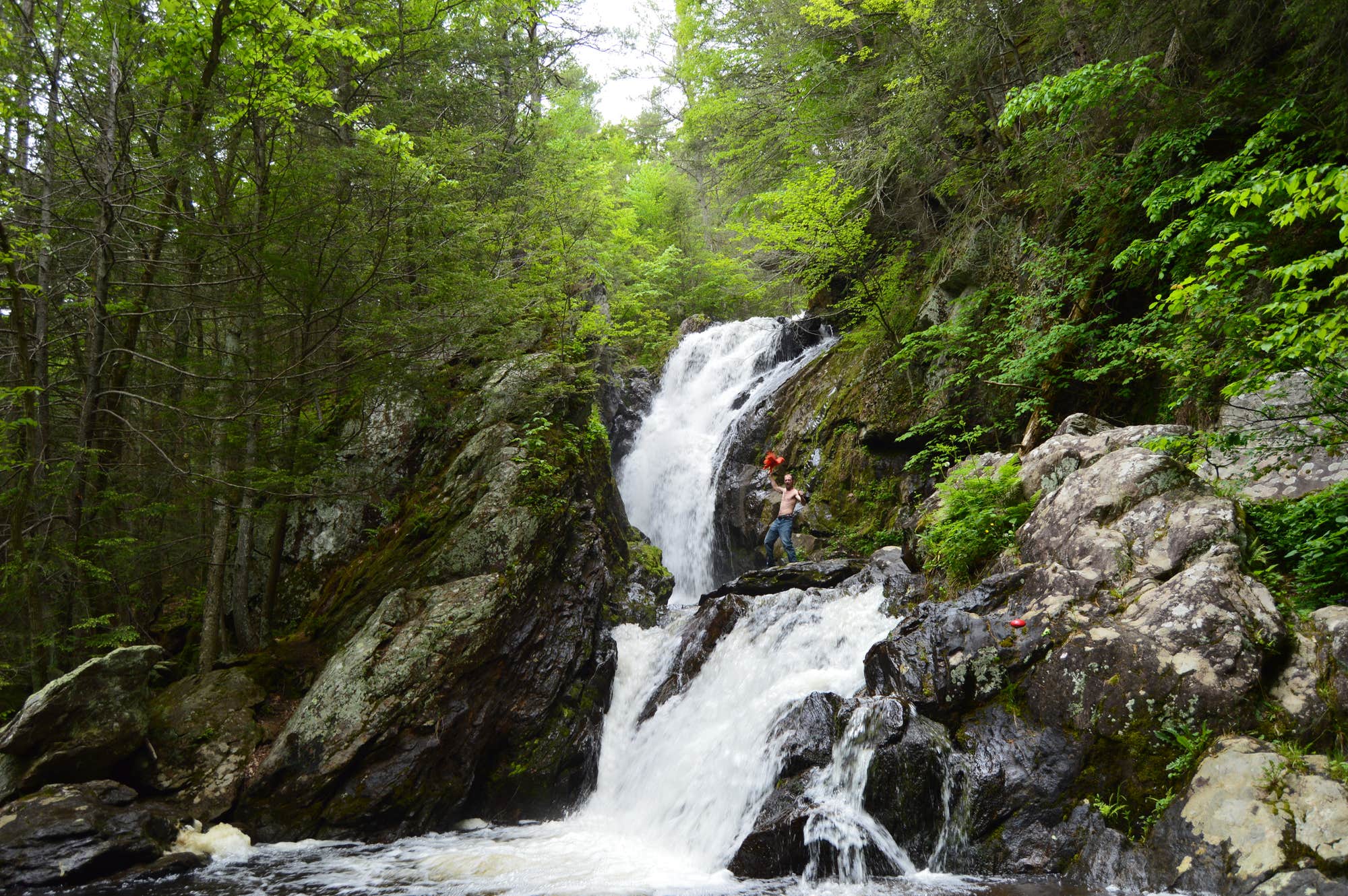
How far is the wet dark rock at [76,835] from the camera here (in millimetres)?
5508

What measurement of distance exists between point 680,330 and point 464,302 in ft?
39.8

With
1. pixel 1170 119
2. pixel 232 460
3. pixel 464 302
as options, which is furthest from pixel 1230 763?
pixel 232 460

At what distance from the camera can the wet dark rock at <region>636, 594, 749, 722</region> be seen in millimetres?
8555

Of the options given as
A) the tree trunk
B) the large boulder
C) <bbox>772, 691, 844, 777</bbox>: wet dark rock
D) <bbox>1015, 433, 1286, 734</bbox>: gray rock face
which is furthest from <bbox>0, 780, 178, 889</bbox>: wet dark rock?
<bbox>1015, 433, 1286, 734</bbox>: gray rock face

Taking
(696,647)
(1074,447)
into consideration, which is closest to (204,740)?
(696,647)

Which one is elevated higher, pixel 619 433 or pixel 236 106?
pixel 236 106

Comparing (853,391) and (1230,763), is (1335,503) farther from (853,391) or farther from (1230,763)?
(853,391)

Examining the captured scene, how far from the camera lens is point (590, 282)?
46.4 feet

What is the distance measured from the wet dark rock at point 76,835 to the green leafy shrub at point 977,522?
8.22 metres

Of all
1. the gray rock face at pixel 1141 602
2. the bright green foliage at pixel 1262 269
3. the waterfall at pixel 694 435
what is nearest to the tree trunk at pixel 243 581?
the waterfall at pixel 694 435

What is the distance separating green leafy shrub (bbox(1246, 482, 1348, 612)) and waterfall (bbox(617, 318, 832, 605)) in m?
9.39

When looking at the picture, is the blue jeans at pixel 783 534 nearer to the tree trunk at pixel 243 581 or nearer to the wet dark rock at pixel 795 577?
the wet dark rock at pixel 795 577

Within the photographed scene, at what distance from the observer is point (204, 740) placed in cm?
721

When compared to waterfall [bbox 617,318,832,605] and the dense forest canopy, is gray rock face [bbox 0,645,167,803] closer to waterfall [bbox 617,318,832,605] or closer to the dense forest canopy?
the dense forest canopy
